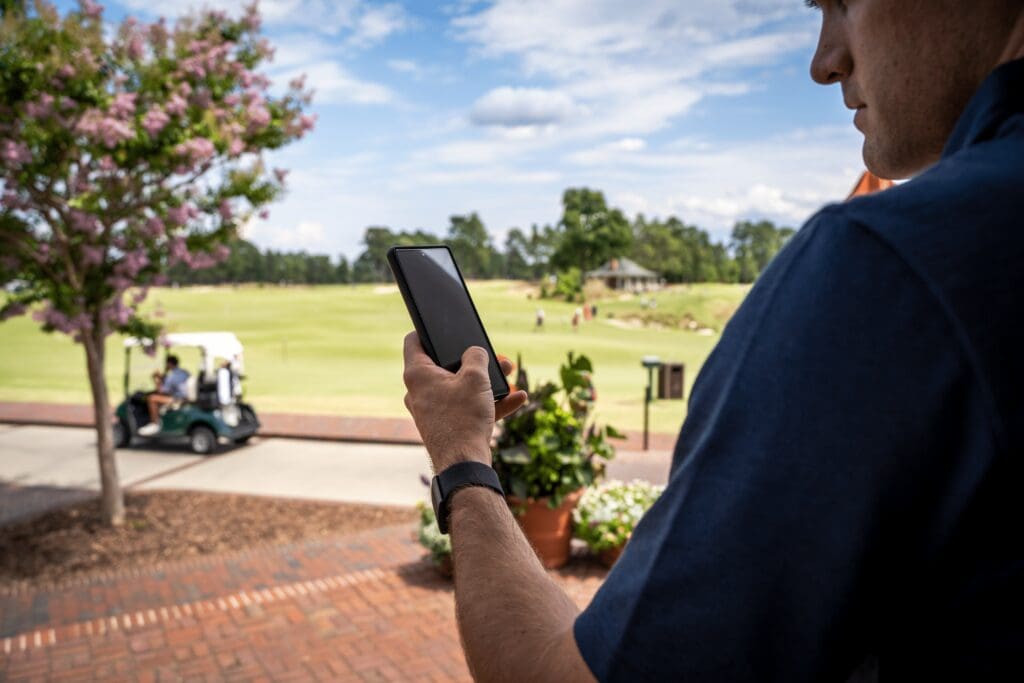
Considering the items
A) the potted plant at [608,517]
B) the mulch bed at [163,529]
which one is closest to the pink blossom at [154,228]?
the mulch bed at [163,529]

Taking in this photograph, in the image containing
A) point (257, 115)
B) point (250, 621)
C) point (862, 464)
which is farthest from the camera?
point (257, 115)

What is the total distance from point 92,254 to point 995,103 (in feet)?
30.9

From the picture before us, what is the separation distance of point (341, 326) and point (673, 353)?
20329 mm

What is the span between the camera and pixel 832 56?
0.91 m

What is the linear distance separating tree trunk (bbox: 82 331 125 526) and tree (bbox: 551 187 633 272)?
267ft

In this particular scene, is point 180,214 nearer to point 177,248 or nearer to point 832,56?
point 177,248

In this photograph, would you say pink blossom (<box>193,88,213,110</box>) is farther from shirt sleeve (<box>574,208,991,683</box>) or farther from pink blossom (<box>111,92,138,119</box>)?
shirt sleeve (<box>574,208,991,683</box>)

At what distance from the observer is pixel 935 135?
0.81 m

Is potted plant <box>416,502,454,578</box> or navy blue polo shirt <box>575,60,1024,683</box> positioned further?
Result: potted plant <box>416,502,454,578</box>

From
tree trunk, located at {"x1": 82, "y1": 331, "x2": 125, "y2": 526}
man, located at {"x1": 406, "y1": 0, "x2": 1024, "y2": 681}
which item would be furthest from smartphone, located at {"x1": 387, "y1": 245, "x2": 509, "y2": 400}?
tree trunk, located at {"x1": 82, "y1": 331, "x2": 125, "y2": 526}

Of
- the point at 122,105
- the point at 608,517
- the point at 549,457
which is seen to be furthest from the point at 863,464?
the point at 122,105

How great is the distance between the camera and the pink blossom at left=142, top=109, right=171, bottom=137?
8.47 metres

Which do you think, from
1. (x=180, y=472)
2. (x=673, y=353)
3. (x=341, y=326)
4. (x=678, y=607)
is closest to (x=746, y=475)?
(x=678, y=607)

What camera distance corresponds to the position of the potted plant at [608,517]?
7.27 m
